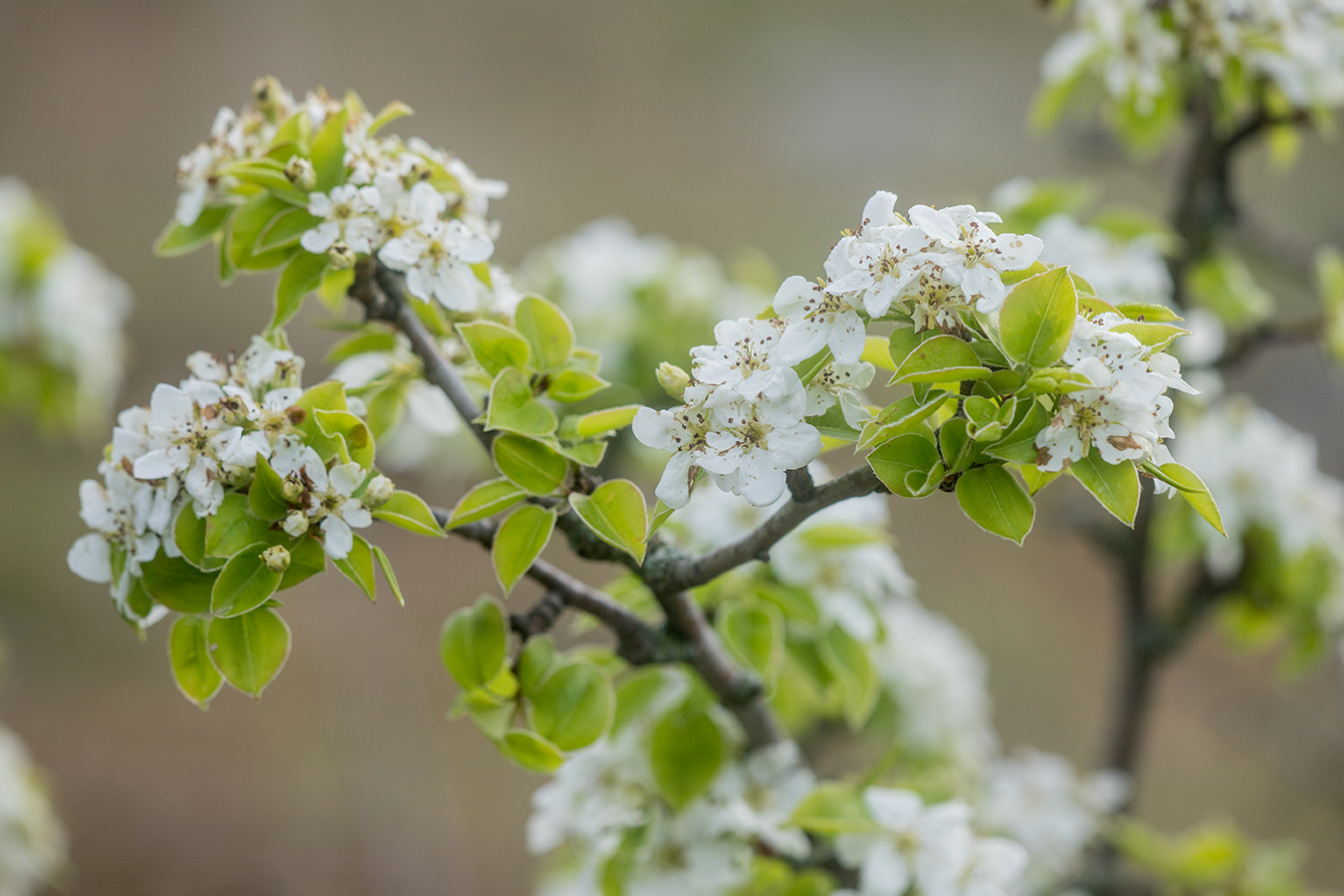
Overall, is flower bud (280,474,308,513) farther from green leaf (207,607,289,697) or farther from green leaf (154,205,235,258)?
green leaf (154,205,235,258)

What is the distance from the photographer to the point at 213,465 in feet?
1.48

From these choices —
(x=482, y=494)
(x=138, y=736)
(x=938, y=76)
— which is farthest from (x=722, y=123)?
(x=482, y=494)

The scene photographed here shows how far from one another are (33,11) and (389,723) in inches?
83.0

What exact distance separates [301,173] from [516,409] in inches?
7.1

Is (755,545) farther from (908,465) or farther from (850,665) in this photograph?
(850,665)

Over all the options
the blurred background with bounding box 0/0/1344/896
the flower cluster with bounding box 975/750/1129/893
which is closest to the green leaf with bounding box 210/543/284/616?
the flower cluster with bounding box 975/750/1129/893

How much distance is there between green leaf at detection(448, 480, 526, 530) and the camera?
1.59 feet

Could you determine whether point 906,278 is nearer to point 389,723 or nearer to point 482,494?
point 482,494

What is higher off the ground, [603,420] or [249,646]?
[603,420]

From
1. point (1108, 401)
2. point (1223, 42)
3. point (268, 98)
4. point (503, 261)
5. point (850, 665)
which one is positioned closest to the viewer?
point (1108, 401)

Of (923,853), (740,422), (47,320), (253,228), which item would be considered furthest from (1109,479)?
(47,320)

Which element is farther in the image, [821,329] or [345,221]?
[345,221]

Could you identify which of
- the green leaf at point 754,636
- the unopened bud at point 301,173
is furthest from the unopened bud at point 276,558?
the green leaf at point 754,636

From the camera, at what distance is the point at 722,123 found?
10.1ft
